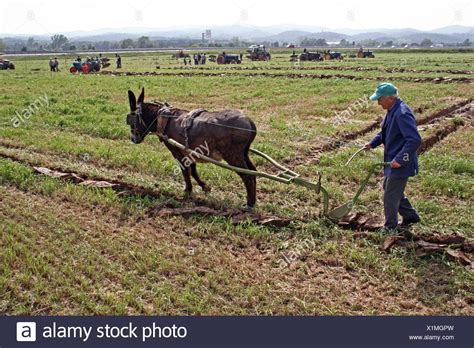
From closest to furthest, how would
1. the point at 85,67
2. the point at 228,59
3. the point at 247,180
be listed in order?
the point at 247,180
the point at 85,67
the point at 228,59

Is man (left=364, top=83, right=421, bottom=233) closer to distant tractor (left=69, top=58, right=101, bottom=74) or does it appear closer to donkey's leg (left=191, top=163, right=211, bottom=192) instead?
donkey's leg (left=191, top=163, right=211, bottom=192)

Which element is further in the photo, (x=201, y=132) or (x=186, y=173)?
(x=186, y=173)

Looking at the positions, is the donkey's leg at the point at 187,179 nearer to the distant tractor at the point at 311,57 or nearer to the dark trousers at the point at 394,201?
the dark trousers at the point at 394,201

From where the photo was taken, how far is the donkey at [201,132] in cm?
703

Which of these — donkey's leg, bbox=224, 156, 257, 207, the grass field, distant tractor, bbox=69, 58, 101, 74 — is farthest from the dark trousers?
distant tractor, bbox=69, 58, 101, 74

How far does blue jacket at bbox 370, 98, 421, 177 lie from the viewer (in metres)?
5.64

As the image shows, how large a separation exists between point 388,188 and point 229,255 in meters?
2.36

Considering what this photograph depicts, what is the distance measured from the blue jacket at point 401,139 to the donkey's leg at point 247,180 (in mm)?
2158

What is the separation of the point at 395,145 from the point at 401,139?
11cm

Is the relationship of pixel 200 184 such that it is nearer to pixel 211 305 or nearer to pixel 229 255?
pixel 229 255

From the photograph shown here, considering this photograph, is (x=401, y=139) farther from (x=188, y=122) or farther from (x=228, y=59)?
(x=228, y=59)

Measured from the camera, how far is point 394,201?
6.11m

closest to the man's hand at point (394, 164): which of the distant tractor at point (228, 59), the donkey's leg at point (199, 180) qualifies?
the donkey's leg at point (199, 180)

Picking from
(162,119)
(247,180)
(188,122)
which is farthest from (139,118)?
(247,180)
